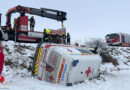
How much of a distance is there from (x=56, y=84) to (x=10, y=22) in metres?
9.83

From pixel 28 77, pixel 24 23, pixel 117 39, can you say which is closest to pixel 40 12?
pixel 24 23

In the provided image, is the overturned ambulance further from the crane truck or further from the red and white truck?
the red and white truck

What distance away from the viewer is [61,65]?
6094mm

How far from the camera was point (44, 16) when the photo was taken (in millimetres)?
14992

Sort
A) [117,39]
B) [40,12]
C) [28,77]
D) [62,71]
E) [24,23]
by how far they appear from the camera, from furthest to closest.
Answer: [117,39], [40,12], [24,23], [28,77], [62,71]

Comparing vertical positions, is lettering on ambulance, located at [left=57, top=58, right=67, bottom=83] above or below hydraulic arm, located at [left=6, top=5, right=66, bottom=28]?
below

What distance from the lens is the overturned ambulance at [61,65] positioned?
19.4ft

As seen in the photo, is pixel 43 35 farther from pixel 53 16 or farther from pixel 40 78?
pixel 40 78

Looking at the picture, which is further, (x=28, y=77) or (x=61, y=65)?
(x=28, y=77)

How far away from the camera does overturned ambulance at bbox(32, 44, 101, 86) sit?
19.4ft

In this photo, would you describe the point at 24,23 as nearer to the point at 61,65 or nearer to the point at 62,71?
the point at 61,65

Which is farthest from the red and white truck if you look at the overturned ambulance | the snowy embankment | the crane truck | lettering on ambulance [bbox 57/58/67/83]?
lettering on ambulance [bbox 57/58/67/83]

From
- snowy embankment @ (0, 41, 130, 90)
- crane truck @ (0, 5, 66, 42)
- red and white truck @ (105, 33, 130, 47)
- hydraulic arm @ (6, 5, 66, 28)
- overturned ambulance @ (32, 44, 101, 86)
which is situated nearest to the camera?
snowy embankment @ (0, 41, 130, 90)

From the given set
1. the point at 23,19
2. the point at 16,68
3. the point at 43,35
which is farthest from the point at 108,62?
the point at 16,68
